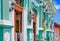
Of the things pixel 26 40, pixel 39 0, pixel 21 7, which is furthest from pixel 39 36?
pixel 21 7

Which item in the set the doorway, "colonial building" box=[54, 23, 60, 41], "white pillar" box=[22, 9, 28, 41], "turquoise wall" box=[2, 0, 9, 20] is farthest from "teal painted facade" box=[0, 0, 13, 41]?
"colonial building" box=[54, 23, 60, 41]

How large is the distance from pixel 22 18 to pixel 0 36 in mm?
2851

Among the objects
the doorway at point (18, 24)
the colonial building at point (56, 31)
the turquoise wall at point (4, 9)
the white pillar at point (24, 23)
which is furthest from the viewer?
the colonial building at point (56, 31)

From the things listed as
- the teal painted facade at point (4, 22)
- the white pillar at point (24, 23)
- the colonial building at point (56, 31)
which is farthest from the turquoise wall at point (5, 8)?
the colonial building at point (56, 31)

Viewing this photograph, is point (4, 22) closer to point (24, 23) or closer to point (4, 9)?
point (4, 9)

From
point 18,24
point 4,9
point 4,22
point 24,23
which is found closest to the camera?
point 4,22

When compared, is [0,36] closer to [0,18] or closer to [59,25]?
[0,18]

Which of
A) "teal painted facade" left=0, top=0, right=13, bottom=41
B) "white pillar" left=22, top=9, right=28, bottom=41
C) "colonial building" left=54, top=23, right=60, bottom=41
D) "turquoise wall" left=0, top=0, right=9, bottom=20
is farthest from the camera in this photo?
"colonial building" left=54, top=23, right=60, bottom=41

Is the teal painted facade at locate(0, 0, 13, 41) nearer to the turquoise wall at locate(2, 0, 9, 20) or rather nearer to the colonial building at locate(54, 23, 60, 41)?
the turquoise wall at locate(2, 0, 9, 20)

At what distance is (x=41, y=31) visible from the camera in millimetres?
11867

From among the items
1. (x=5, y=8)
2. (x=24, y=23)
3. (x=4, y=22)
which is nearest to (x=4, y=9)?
(x=5, y=8)

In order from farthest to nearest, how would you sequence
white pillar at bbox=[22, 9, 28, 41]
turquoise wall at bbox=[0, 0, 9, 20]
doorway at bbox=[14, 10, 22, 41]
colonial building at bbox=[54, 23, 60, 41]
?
colonial building at bbox=[54, 23, 60, 41] → white pillar at bbox=[22, 9, 28, 41] → doorway at bbox=[14, 10, 22, 41] → turquoise wall at bbox=[0, 0, 9, 20]

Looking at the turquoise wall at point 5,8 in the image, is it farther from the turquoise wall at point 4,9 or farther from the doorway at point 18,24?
the doorway at point 18,24

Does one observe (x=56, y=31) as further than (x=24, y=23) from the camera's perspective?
Yes
